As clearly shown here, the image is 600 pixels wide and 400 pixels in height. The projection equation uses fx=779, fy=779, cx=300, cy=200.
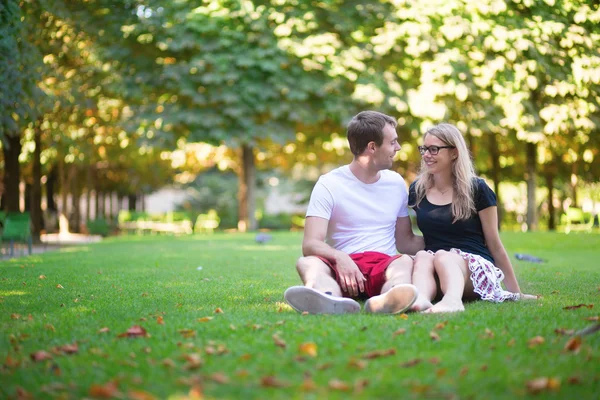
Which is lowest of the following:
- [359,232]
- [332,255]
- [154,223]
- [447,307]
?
[447,307]

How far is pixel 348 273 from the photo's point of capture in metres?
5.93

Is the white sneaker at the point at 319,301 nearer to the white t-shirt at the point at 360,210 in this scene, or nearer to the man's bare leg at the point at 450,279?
the man's bare leg at the point at 450,279

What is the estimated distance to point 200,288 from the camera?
809cm

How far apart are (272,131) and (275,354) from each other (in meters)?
21.7

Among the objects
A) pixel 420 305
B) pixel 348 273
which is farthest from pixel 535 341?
pixel 348 273

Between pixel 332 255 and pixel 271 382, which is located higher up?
pixel 332 255

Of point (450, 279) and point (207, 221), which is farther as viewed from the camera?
point (207, 221)

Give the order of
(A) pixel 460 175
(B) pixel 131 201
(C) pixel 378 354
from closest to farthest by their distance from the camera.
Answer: (C) pixel 378 354 < (A) pixel 460 175 < (B) pixel 131 201

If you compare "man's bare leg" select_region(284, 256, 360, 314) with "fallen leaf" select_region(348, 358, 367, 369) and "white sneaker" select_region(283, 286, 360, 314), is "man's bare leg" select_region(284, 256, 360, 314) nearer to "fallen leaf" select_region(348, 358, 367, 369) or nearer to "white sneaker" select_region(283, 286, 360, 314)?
"white sneaker" select_region(283, 286, 360, 314)

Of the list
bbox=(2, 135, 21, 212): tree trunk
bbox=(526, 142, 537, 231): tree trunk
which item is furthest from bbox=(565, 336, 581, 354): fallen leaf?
bbox=(526, 142, 537, 231): tree trunk

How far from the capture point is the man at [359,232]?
5.77 metres

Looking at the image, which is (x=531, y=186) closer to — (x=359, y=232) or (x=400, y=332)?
(x=359, y=232)

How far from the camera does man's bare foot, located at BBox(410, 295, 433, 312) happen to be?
5574 mm

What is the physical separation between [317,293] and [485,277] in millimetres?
1548
